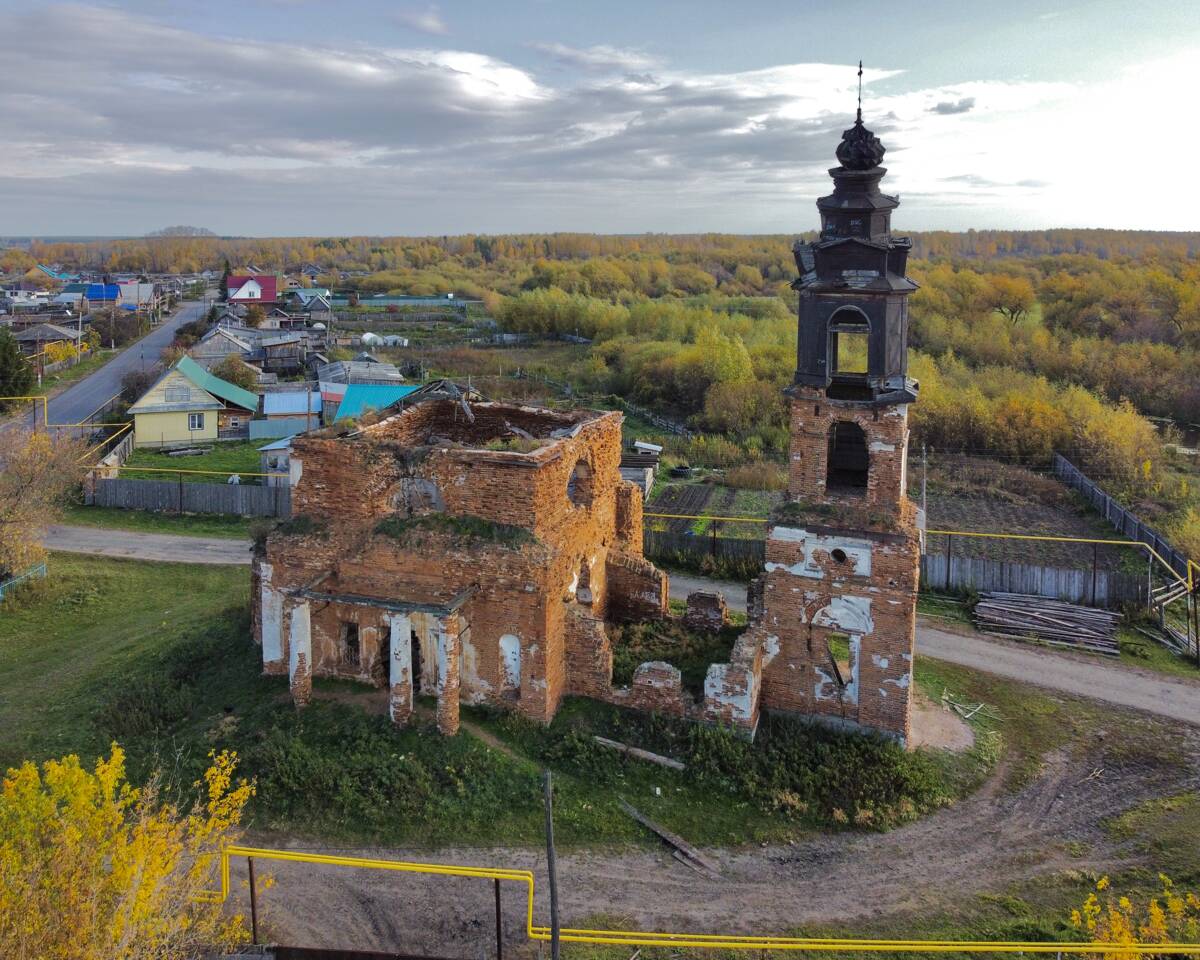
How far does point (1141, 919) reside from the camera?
490 inches

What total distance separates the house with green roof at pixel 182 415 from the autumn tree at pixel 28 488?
10407 mm

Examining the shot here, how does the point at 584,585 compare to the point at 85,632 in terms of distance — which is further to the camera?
the point at 85,632

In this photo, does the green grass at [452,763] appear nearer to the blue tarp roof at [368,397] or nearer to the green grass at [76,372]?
the blue tarp roof at [368,397]

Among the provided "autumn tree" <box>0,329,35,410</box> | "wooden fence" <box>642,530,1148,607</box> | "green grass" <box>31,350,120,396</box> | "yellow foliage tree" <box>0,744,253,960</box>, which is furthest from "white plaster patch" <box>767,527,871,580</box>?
"green grass" <box>31,350,120,396</box>

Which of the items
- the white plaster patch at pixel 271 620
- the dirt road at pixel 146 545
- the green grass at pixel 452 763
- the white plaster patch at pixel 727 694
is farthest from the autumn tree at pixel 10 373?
the white plaster patch at pixel 727 694

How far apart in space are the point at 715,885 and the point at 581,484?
8.47 metres

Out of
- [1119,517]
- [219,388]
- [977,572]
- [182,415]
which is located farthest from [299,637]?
[219,388]

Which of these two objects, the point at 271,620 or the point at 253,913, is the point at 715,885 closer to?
the point at 253,913

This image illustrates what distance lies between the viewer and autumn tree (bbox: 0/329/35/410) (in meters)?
44.8

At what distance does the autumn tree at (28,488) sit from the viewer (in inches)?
974

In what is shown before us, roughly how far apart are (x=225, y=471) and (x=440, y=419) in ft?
65.5

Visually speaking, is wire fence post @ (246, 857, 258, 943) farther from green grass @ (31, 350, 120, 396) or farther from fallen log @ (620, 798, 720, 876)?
green grass @ (31, 350, 120, 396)

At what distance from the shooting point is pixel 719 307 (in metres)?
85.5

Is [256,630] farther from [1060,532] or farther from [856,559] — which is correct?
[1060,532]
